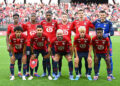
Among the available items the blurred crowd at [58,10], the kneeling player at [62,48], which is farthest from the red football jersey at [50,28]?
the blurred crowd at [58,10]

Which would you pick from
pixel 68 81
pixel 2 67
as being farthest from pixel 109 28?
pixel 2 67

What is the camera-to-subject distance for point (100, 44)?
6664mm

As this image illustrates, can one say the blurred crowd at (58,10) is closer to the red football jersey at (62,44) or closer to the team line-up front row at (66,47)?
the team line-up front row at (66,47)

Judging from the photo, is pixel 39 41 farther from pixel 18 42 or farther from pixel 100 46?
pixel 100 46

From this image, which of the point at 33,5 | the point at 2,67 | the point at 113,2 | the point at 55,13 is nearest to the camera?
the point at 2,67

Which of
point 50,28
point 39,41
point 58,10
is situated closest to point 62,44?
point 39,41

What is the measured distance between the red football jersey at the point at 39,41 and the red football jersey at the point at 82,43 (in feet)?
2.94

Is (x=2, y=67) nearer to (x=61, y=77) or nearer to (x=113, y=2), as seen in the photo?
(x=61, y=77)

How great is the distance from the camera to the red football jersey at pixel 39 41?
686cm

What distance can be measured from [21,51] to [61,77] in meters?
1.48

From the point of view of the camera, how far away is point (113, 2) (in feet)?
130

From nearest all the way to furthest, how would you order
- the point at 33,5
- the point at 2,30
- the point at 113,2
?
the point at 2,30 → the point at 33,5 → the point at 113,2

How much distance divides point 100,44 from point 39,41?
5.90 ft

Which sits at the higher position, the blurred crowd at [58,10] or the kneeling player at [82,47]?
the kneeling player at [82,47]
